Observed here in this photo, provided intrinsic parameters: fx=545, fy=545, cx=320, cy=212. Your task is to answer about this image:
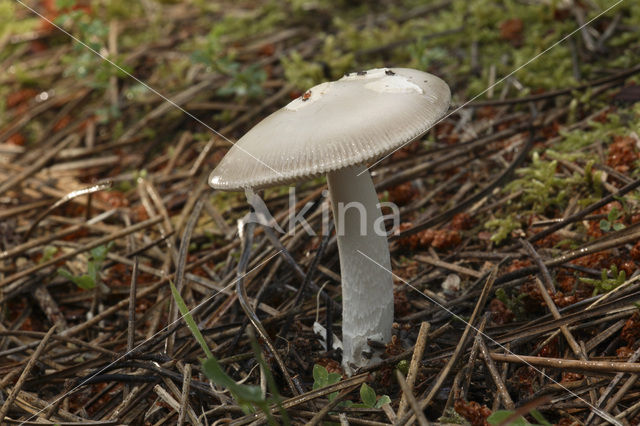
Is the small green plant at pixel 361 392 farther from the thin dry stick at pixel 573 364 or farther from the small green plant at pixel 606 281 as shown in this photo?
the small green plant at pixel 606 281

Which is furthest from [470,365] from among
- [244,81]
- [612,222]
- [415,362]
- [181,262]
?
[244,81]

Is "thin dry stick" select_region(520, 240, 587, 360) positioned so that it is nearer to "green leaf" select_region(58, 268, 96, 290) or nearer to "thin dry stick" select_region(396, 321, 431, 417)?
"thin dry stick" select_region(396, 321, 431, 417)

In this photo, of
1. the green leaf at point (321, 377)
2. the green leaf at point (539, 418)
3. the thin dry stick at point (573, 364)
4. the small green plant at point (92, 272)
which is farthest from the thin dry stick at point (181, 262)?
the green leaf at point (539, 418)

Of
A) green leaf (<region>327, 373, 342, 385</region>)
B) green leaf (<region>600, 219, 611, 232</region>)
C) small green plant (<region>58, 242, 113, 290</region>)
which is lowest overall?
small green plant (<region>58, 242, 113, 290</region>)

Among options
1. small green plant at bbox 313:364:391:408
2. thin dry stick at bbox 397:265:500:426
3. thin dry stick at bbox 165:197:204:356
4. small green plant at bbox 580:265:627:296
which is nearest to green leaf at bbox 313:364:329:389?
small green plant at bbox 313:364:391:408

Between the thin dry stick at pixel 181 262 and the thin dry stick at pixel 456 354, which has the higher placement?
the thin dry stick at pixel 456 354

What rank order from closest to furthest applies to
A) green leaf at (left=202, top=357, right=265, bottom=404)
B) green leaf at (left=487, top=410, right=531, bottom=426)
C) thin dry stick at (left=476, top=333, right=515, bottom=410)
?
green leaf at (left=202, top=357, right=265, bottom=404)
green leaf at (left=487, top=410, right=531, bottom=426)
thin dry stick at (left=476, top=333, right=515, bottom=410)

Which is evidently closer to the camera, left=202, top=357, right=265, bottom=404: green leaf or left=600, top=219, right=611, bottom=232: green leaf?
left=202, top=357, right=265, bottom=404: green leaf
